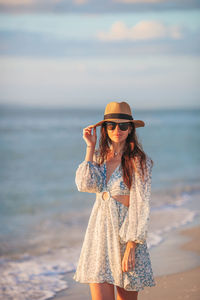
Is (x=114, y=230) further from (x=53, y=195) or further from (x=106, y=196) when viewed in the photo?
(x=53, y=195)

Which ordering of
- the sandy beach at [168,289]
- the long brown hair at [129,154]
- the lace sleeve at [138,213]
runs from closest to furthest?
the lace sleeve at [138,213] < the long brown hair at [129,154] < the sandy beach at [168,289]

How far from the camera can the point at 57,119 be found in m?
32.1

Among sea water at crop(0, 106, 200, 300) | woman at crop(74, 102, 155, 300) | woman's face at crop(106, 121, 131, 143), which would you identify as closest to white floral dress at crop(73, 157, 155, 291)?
woman at crop(74, 102, 155, 300)

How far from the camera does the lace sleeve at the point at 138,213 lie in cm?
257

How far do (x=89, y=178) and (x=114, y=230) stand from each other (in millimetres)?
276

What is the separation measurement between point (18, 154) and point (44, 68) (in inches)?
407

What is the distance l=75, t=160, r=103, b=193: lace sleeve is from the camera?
8.80 feet

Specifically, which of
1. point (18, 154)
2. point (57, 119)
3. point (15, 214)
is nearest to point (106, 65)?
point (57, 119)

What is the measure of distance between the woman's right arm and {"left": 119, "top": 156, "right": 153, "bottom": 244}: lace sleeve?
186mm

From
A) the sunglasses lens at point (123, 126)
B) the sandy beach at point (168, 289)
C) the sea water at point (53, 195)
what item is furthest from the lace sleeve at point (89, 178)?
the sandy beach at point (168, 289)

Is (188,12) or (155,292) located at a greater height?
(188,12)

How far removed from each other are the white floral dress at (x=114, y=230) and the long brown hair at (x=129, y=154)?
0.03 m

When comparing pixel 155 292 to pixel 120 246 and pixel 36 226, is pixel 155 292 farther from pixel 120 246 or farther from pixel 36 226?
pixel 36 226

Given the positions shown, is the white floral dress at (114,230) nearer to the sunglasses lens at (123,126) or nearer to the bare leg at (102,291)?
the bare leg at (102,291)
